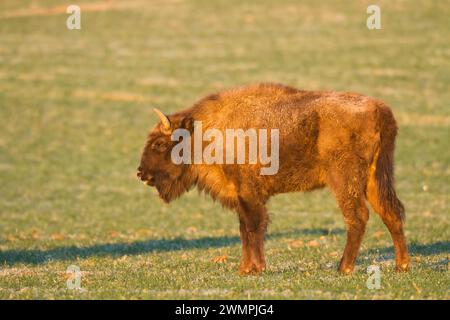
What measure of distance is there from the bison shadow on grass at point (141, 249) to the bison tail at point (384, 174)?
2.45 m

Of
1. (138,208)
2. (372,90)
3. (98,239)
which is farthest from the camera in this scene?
(372,90)

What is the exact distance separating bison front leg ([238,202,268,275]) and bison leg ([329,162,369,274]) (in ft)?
3.50

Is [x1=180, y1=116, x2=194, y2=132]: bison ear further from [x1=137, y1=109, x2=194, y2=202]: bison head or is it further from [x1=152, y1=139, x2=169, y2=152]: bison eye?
[x1=152, y1=139, x2=169, y2=152]: bison eye

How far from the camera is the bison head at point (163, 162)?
1290 centimetres

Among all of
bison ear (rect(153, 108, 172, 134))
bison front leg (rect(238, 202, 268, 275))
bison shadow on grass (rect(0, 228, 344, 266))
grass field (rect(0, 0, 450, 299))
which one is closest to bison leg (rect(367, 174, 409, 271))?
grass field (rect(0, 0, 450, 299))

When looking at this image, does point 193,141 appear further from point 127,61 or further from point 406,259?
point 127,61

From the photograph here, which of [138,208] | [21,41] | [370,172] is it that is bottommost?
[138,208]

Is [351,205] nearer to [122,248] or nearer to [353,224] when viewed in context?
[353,224]

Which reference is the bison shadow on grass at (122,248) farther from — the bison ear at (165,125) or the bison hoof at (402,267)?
the bison hoof at (402,267)

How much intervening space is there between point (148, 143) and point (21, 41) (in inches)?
1434

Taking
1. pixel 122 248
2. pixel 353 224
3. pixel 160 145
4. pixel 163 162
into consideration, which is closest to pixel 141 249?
pixel 122 248

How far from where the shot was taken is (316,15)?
1949 inches

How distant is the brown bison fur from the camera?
463 inches
